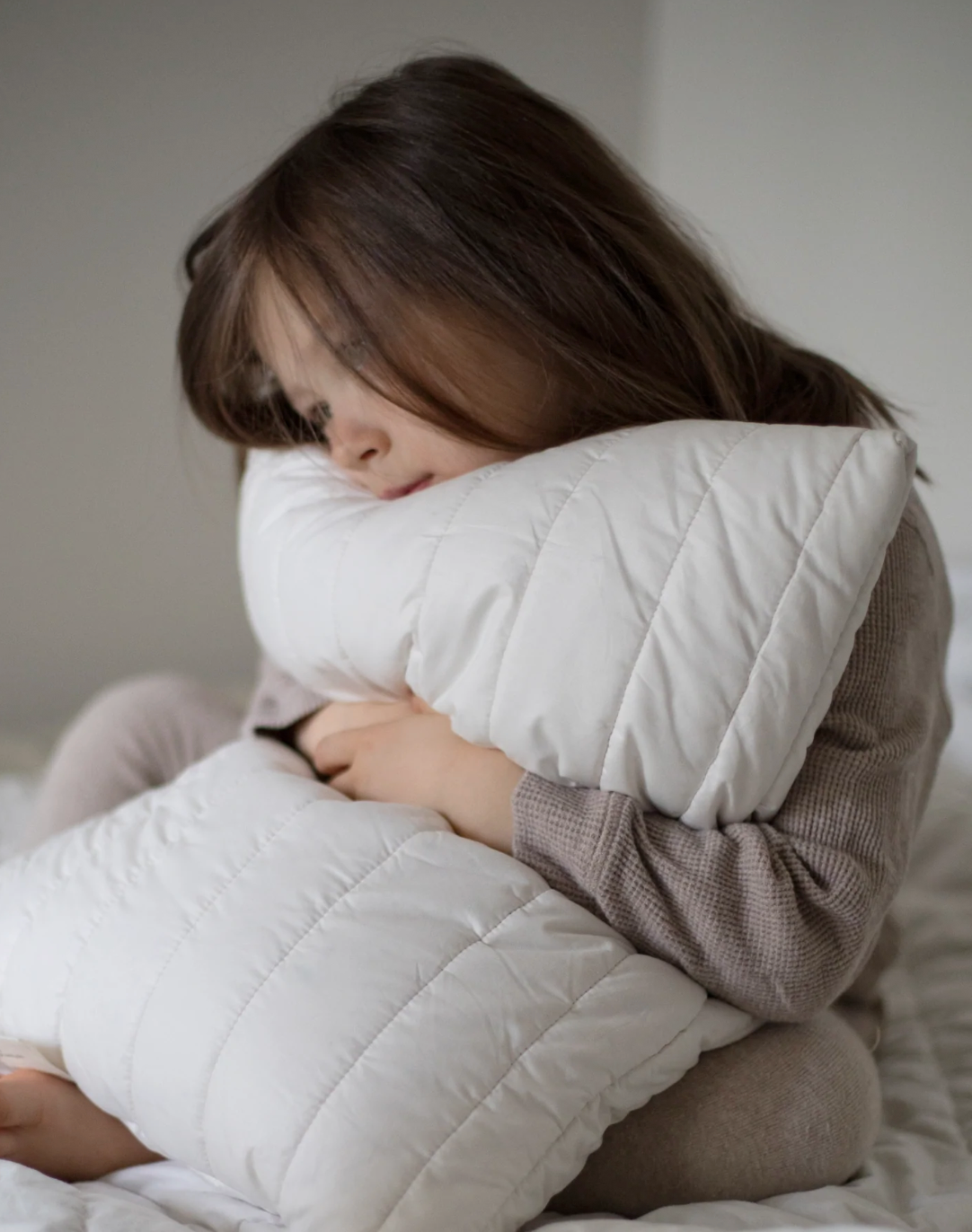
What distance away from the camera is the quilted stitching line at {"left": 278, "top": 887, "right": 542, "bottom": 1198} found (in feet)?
1.81

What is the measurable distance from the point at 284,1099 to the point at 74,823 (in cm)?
51

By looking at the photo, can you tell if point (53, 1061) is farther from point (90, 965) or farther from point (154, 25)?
point (154, 25)

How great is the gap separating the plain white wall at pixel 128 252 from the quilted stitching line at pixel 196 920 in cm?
91

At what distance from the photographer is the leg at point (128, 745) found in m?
1.01

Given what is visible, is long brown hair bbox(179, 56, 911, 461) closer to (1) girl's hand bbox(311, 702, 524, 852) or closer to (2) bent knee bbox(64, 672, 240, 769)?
(1) girl's hand bbox(311, 702, 524, 852)

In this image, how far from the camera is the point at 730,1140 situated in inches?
25.0

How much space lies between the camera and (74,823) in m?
1.00

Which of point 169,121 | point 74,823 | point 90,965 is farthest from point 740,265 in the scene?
point 90,965

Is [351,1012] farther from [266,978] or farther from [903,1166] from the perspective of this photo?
[903,1166]

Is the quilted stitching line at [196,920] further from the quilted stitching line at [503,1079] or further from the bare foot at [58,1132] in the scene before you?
the quilted stitching line at [503,1079]

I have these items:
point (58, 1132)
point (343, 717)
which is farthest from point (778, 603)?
point (58, 1132)

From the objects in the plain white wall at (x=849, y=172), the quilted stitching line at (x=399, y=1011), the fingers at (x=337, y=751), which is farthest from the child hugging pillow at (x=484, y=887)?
the plain white wall at (x=849, y=172)

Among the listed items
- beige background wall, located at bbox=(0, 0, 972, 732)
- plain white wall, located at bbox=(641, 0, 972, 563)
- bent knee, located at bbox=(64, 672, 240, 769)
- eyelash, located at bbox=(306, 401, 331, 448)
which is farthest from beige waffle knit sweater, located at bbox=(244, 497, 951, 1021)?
beige background wall, located at bbox=(0, 0, 972, 732)

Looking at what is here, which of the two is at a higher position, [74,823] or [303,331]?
[303,331]
